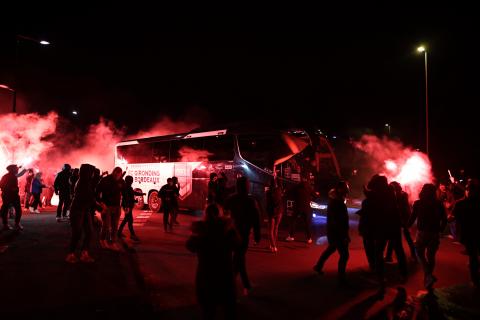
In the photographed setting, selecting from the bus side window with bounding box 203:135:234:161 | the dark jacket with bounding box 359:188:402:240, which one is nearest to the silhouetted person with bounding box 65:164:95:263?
the dark jacket with bounding box 359:188:402:240

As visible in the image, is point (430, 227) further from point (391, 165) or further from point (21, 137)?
point (21, 137)

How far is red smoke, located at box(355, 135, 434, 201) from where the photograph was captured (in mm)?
18469

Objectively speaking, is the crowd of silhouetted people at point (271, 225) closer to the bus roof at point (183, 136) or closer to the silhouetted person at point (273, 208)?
the silhouetted person at point (273, 208)

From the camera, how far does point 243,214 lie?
6.22 meters

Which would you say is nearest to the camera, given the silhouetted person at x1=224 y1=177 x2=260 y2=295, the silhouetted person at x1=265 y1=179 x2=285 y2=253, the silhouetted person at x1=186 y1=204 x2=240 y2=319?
the silhouetted person at x1=186 y1=204 x2=240 y2=319

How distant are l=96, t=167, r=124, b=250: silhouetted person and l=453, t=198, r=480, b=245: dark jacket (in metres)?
7.14

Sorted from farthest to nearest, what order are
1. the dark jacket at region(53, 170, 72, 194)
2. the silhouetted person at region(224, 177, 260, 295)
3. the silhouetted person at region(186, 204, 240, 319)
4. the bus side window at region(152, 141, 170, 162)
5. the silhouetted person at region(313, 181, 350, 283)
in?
the bus side window at region(152, 141, 170, 162) → the dark jacket at region(53, 170, 72, 194) → the silhouetted person at region(313, 181, 350, 283) → the silhouetted person at region(224, 177, 260, 295) → the silhouetted person at region(186, 204, 240, 319)

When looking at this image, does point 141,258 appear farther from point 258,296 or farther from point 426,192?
point 426,192

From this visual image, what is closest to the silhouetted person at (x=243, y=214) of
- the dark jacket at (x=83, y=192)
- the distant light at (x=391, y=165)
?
the dark jacket at (x=83, y=192)

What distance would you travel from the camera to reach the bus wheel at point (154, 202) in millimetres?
19438

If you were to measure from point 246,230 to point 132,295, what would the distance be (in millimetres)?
1976

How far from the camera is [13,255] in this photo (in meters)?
8.31

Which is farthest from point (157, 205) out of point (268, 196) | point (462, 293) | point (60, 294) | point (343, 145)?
point (462, 293)

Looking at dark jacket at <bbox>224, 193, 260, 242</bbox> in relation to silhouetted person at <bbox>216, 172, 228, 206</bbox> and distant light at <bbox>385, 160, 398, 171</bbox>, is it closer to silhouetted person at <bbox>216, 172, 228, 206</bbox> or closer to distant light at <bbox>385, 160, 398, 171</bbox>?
silhouetted person at <bbox>216, 172, 228, 206</bbox>
